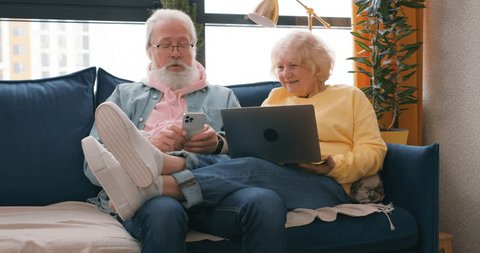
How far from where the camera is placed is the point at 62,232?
1.87 metres

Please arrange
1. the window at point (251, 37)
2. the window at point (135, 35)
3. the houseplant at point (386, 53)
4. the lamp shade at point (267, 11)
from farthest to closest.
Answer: the window at point (251, 37) < the window at point (135, 35) < the houseplant at point (386, 53) < the lamp shade at point (267, 11)

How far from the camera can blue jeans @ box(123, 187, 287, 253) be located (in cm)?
179

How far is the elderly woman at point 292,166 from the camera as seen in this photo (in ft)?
6.02

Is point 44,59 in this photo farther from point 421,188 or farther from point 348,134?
point 421,188

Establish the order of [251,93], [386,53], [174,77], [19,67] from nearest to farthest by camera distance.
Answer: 1. [174,77]
2. [251,93]
3. [386,53]
4. [19,67]

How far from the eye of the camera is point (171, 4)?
3076 mm

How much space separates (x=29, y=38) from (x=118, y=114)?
1666 millimetres

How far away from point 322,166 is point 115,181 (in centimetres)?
74

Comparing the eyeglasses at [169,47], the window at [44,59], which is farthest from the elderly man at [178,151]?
the window at [44,59]

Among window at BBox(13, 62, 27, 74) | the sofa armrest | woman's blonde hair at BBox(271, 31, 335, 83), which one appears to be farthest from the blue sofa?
window at BBox(13, 62, 27, 74)

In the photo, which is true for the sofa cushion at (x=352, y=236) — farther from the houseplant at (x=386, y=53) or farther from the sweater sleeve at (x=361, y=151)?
the houseplant at (x=386, y=53)

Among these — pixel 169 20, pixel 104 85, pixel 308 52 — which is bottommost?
pixel 104 85

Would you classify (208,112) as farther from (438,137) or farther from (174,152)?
(438,137)

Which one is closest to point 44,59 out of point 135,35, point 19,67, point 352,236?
point 19,67
